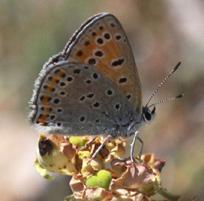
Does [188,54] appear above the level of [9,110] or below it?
above

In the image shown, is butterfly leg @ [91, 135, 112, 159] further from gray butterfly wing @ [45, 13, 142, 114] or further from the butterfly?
gray butterfly wing @ [45, 13, 142, 114]

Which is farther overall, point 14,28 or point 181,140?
point 14,28

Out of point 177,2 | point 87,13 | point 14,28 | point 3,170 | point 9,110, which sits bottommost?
point 3,170

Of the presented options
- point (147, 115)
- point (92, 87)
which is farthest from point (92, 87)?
point (147, 115)

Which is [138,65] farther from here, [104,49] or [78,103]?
[104,49]

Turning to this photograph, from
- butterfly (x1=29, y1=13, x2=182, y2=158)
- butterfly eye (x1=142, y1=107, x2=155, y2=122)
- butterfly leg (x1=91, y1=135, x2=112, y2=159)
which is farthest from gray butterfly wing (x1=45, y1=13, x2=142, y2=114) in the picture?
butterfly leg (x1=91, y1=135, x2=112, y2=159)

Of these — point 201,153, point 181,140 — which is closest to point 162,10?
point 181,140

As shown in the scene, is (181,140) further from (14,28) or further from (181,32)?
(14,28)
